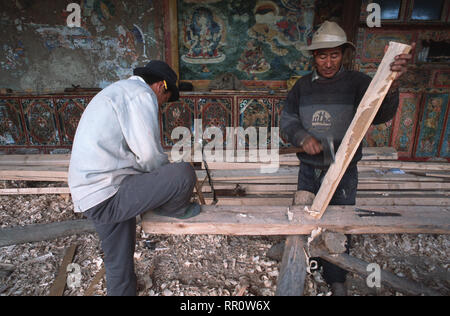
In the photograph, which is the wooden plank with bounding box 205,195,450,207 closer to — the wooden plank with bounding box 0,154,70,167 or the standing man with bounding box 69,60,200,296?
the standing man with bounding box 69,60,200,296

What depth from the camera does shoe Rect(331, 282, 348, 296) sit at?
2.01 metres

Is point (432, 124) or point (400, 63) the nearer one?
point (400, 63)

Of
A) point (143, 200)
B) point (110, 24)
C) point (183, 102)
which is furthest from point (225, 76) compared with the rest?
point (143, 200)

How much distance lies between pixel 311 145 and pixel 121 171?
1313mm

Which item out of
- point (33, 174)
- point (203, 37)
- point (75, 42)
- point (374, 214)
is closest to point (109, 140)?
point (374, 214)

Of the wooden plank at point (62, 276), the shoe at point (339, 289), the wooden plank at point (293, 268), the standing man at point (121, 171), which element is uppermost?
the standing man at point (121, 171)

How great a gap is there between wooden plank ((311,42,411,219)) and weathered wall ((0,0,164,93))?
18.0 feet

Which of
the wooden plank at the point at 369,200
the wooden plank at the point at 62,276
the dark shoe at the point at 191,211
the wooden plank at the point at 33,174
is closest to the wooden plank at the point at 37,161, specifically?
the wooden plank at the point at 33,174

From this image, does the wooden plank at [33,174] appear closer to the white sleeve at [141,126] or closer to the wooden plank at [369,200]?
the wooden plank at [369,200]

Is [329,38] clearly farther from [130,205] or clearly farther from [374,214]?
[130,205]

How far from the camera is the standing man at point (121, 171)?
5.25 feet

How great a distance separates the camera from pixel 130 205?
1.64 metres

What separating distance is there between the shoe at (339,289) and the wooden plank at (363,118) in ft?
2.43
